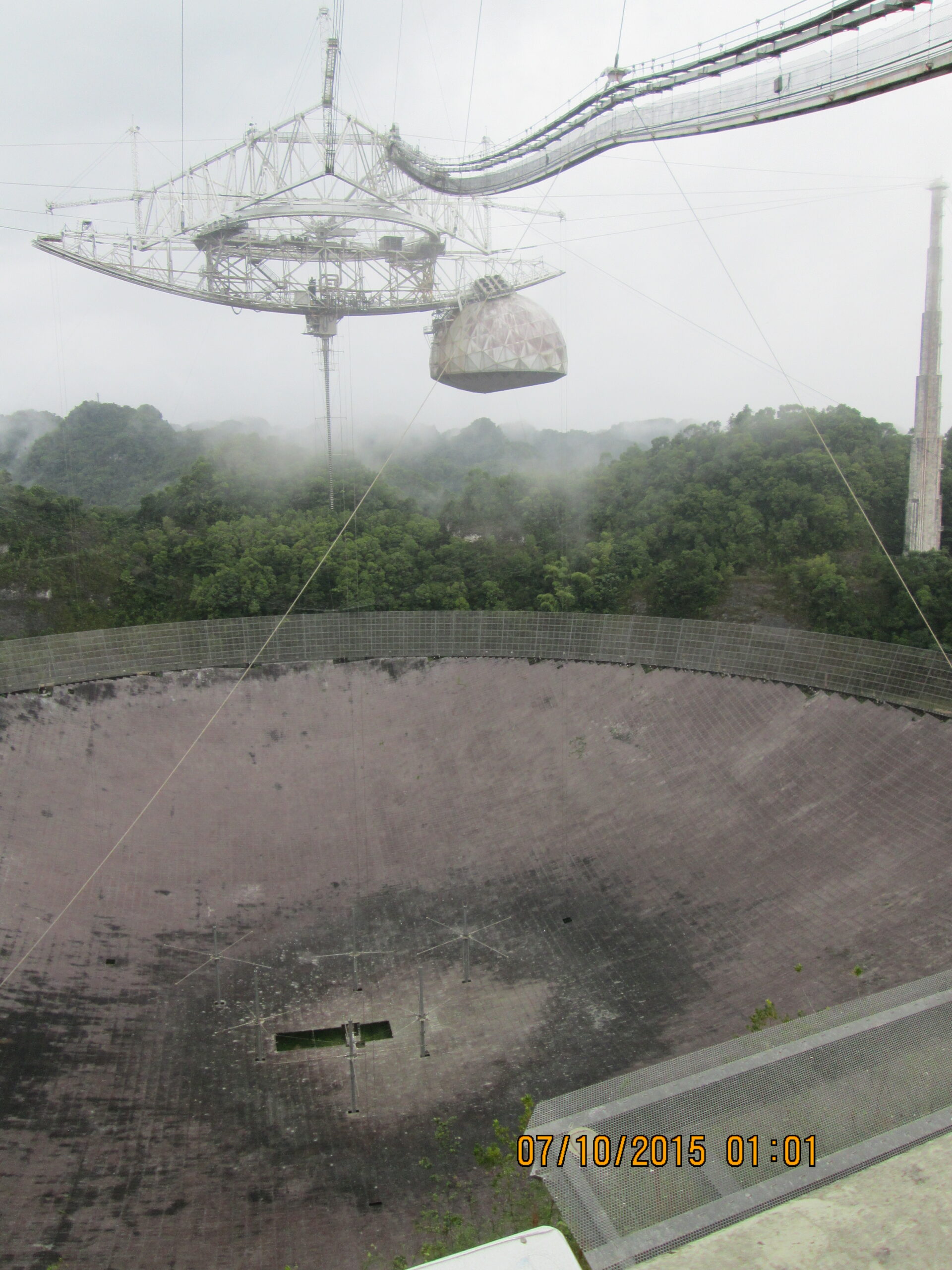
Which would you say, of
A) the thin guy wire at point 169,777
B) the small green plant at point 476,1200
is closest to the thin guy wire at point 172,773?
the thin guy wire at point 169,777

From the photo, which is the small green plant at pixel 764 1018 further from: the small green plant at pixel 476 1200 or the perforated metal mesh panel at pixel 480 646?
the perforated metal mesh panel at pixel 480 646

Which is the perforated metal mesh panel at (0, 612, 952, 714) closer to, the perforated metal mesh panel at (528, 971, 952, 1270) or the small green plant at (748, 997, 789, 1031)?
the small green plant at (748, 997, 789, 1031)

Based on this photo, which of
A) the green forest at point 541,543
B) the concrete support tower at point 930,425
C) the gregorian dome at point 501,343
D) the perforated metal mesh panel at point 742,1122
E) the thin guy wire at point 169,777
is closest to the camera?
the perforated metal mesh panel at point 742,1122

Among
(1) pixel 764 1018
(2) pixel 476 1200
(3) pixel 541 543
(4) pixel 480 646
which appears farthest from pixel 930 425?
(2) pixel 476 1200

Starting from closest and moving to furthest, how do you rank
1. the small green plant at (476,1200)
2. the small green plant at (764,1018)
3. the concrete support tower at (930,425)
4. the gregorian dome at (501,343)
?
the small green plant at (476,1200) → the small green plant at (764,1018) → the concrete support tower at (930,425) → the gregorian dome at (501,343)

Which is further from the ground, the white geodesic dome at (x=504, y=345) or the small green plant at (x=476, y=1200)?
the white geodesic dome at (x=504, y=345)

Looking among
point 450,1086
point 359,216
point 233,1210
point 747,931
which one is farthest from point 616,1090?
point 359,216

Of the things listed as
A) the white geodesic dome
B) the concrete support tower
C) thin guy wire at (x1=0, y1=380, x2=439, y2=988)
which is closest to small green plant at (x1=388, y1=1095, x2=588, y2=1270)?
thin guy wire at (x1=0, y1=380, x2=439, y2=988)
